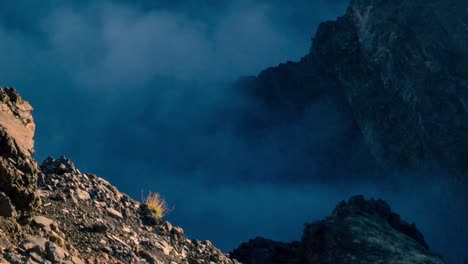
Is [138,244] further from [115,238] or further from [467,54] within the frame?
[467,54]

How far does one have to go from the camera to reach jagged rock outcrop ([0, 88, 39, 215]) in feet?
43.2

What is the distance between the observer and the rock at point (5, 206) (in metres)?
13.0

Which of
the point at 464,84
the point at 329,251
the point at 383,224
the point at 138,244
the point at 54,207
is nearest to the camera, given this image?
the point at 54,207

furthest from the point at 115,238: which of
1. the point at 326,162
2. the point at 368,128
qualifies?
the point at 326,162

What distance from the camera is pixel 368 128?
398ft

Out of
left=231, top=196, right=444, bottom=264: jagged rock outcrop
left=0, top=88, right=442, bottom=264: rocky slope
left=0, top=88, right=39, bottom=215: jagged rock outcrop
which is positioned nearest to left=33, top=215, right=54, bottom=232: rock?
left=0, top=88, right=442, bottom=264: rocky slope

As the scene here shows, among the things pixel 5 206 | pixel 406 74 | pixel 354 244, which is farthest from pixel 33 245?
pixel 406 74

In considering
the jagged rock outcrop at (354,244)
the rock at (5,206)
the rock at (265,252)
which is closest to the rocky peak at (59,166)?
the rock at (5,206)

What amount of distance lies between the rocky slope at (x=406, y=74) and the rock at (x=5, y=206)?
90.6m

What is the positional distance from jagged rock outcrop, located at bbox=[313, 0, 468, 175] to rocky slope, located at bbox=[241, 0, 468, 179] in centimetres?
15

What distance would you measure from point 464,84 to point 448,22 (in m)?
10.5

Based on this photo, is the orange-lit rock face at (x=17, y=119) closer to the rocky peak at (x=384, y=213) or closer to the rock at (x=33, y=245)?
the rock at (x=33, y=245)

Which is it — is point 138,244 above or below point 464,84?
below

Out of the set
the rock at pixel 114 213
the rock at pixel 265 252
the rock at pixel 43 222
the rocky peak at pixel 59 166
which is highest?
the rock at pixel 265 252
